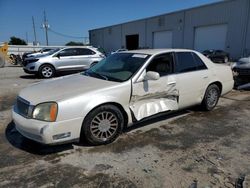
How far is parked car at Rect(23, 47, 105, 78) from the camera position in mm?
11094

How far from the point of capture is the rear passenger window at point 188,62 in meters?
4.64

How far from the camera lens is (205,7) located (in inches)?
1086

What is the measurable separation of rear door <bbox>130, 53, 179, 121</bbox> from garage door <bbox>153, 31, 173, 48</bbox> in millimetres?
29575

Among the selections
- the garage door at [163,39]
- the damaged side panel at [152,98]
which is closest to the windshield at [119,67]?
the damaged side panel at [152,98]

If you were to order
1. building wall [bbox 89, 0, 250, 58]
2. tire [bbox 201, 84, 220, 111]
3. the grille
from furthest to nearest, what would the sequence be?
1. building wall [bbox 89, 0, 250, 58]
2. tire [bbox 201, 84, 220, 111]
3. the grille

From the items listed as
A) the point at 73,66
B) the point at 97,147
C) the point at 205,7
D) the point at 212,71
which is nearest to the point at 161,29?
the point at 205,7

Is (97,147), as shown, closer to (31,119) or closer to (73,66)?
(31,119)

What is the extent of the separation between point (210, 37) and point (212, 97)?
2413 cm

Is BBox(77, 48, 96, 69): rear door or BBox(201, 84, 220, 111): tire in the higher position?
BBox(77, 48, 96, 69): rear door

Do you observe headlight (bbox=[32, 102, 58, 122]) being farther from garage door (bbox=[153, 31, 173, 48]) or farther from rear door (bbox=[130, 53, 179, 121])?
garage door (bbox=[153, 31, 173, 48])

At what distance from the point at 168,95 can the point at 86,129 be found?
175cm

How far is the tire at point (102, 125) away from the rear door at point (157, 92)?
34 centimetres

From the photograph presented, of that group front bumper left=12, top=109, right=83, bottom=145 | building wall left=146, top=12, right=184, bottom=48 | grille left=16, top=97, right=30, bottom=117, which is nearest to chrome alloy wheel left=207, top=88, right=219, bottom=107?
front bumper left=12, top=109, right=83, bottom=145

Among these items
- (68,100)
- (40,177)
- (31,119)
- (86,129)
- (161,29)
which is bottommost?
(40,177)
